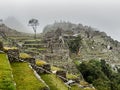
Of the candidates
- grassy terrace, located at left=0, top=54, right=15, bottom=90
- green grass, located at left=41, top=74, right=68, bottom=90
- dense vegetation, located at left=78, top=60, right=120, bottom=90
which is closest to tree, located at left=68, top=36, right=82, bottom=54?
dense vegetation, located at left=78, top=60, right=120, bottom=90

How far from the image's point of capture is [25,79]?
67.0 ft

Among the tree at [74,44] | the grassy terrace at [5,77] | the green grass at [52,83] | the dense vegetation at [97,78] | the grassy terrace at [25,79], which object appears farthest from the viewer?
the tree at [74,44]

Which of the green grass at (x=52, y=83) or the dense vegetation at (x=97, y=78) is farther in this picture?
the dense vegetation at (x=97, y=78)

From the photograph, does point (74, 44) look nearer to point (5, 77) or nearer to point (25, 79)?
point (25, 79)

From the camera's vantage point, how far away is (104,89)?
192ft

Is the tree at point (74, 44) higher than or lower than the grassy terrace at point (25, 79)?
lower

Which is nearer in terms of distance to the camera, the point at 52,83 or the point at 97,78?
the point at 52,83

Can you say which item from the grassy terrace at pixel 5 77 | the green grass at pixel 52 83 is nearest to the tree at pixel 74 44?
the green grass at pixel 52 83

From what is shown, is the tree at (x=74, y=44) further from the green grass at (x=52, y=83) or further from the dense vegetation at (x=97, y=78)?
the green grass at (x=52, y=83)

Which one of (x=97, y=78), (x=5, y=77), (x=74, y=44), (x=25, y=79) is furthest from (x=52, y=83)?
(x=74, y=44)

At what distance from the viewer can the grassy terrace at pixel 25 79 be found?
1892cm

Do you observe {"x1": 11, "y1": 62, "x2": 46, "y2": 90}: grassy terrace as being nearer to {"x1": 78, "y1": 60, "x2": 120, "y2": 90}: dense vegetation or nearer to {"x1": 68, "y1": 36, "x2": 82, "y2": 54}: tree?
{"x1": 78, "y1": 60, "x2": 120, "y2": 90}: dense vegetation

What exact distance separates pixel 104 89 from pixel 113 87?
11170 millimetres

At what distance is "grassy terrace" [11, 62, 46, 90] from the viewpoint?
18.9 m
